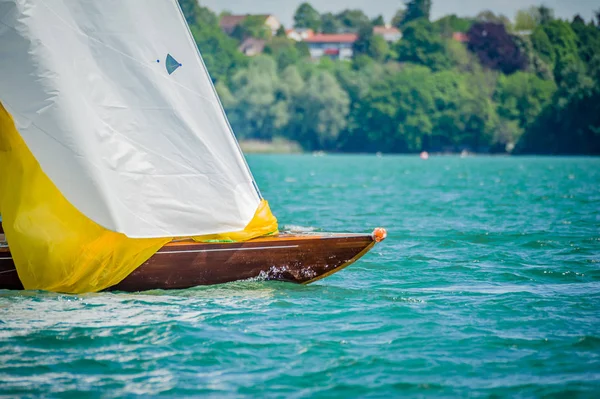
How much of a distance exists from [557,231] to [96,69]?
49.1ft

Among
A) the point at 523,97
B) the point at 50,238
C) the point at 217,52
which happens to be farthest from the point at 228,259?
the point at 217,52

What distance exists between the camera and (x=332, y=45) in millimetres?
196375

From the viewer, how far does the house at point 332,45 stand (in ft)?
635

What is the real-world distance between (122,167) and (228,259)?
2.06 m

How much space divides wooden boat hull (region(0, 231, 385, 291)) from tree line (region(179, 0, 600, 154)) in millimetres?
100318

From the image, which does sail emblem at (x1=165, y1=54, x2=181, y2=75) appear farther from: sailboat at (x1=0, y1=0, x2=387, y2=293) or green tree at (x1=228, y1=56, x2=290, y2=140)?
green tree at (x1=228, y1=56, x2=290, y2=140)

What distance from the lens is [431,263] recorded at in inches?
760

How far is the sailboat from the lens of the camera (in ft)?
45.6

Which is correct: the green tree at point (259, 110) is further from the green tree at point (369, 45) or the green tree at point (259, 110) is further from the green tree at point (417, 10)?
the green tree at point (417, 10)

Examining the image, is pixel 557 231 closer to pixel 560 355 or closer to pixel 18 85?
pixel 560 355

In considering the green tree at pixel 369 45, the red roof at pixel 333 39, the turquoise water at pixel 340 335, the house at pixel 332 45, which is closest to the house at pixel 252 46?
the house at pixel 332 45

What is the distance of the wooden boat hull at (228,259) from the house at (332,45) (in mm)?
178765

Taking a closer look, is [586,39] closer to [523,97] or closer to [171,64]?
[523,97]

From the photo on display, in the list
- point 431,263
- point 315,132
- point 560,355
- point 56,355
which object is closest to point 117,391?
point 56,355
